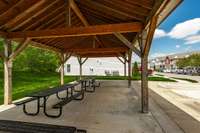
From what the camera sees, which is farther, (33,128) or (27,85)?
(27,85)

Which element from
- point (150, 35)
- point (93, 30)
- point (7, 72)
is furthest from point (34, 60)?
point (150, 35)

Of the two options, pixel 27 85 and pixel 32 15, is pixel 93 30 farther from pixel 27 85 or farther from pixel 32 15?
pixel 27 85

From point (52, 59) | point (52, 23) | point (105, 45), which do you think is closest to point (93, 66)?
point (52, 59)

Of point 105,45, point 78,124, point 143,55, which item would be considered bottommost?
point 78,124

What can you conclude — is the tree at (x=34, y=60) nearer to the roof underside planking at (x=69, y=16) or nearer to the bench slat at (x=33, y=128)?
the roof underside planking at (x=69, y=16)

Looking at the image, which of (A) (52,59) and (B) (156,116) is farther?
(A) (52,59)

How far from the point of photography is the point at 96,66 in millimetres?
31172

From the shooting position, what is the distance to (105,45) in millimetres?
13688

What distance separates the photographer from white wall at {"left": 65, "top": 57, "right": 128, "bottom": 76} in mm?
30672

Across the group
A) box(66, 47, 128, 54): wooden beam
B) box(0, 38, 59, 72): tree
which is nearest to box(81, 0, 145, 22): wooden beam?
box(66, 47, 128, 54): wooden beam

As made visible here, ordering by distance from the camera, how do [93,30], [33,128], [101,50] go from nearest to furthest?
[33,128], [93,30], [101,50]

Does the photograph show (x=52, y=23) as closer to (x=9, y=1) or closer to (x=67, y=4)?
(x=67, y=4)

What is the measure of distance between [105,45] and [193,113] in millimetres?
8332

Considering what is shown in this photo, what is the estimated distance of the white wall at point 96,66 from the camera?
101ft
